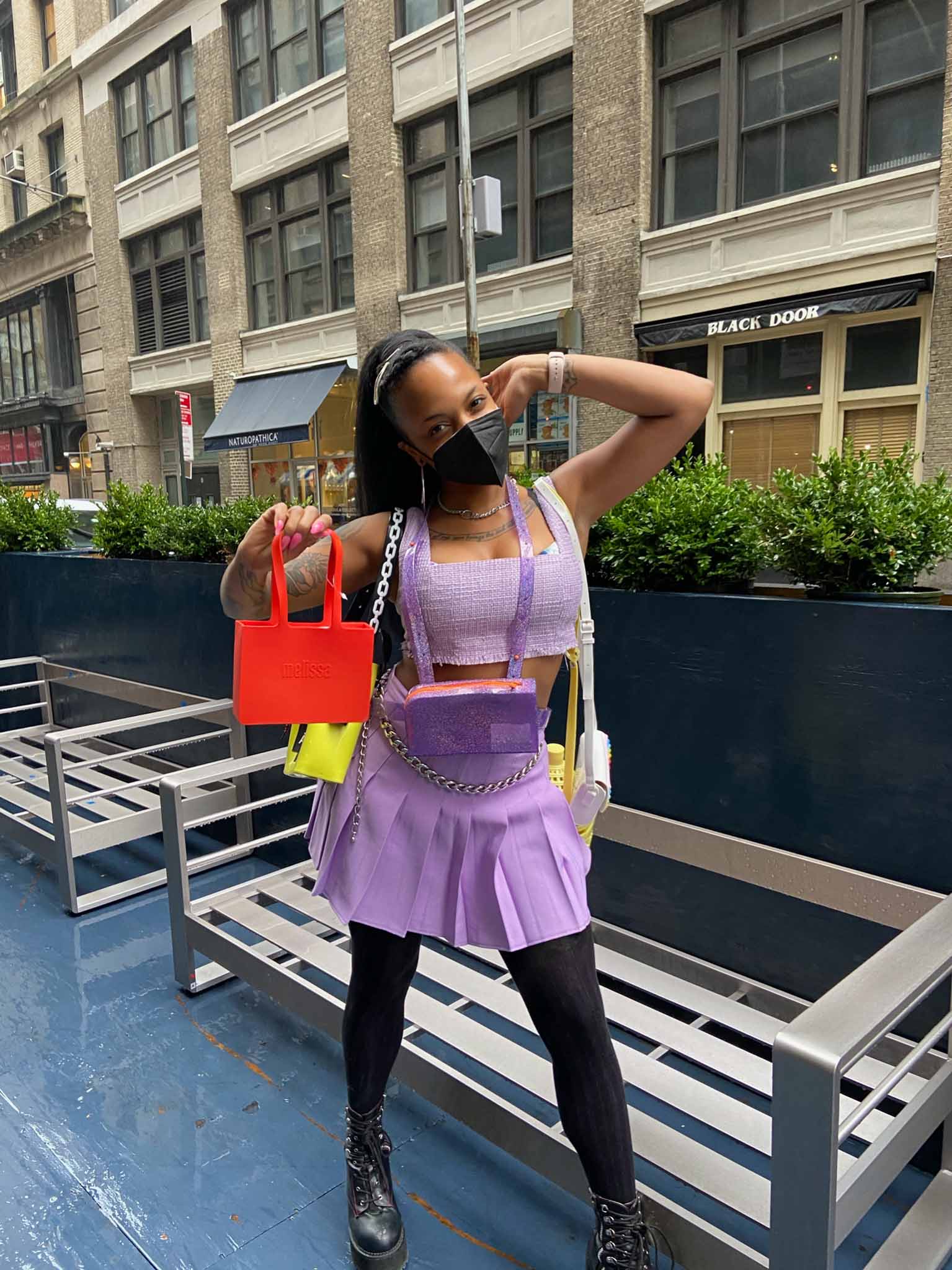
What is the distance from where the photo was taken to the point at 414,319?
15875mm

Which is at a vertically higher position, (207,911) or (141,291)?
(141,291)

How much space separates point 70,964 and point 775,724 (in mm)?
2763

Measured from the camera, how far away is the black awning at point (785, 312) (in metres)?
10.5

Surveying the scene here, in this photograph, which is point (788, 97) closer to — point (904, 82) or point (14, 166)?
point (904, 82)

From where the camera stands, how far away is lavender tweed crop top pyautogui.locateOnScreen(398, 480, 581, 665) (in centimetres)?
164

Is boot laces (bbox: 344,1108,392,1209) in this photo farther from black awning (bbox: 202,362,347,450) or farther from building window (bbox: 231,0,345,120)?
building window (bbox: 231,0,345,120)

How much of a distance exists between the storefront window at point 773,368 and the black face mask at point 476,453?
11.5 metres

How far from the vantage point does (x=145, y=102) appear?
20.6 m

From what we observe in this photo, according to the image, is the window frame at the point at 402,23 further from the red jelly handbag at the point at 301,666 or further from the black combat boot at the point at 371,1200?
the black combat boot at the point at 371,1200

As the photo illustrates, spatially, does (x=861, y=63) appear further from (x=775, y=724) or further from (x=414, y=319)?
(x=775, y=724)

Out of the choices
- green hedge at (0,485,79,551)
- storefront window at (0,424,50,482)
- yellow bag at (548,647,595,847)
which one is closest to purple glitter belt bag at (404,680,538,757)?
yellow bag at (548,647,595,847)

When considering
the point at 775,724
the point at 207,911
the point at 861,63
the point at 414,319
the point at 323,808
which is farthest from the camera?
the point at 414,319

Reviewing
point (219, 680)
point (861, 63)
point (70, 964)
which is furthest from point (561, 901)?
point (861, 63)

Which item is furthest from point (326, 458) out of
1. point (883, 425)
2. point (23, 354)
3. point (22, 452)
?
Answer: point (23, 354)
